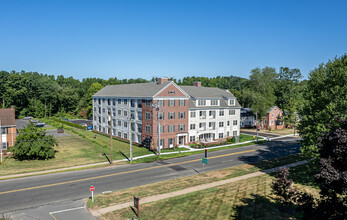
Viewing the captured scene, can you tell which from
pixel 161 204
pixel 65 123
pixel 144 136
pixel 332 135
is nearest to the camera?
pixel 332 135

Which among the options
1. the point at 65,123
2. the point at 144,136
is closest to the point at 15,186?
the point at 144,136

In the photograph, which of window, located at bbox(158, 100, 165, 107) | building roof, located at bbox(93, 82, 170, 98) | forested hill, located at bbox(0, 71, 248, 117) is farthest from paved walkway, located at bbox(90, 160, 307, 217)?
forested hill, located at bbox(0, 71, 248, 117)

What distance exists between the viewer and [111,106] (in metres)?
67.7

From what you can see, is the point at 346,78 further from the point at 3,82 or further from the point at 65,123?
the point at 3,82

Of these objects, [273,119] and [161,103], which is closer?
[161,103]

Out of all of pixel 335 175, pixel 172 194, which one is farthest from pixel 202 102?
pixel 335 175

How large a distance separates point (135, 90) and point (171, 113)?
12.3 metres

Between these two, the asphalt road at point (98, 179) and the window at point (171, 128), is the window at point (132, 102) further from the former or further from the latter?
the asphalt road at point (98, 179)

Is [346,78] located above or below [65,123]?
above

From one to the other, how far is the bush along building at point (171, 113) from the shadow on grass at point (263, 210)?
25.0 metres

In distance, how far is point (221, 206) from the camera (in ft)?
79.3

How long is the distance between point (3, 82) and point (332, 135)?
11914 cm

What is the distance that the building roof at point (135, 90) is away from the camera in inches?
2104

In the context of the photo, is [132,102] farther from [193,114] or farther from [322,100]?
[322,100]
